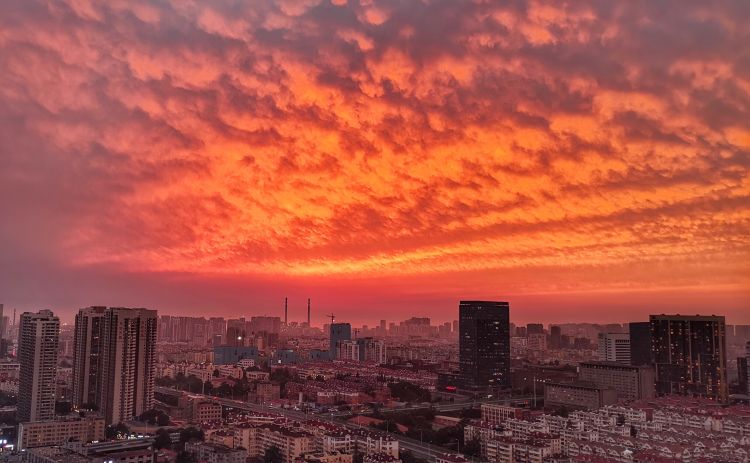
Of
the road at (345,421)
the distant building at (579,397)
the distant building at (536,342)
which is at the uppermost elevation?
the distant building at (536,342)

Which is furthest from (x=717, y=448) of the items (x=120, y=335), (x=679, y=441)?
(x=120, y=335)

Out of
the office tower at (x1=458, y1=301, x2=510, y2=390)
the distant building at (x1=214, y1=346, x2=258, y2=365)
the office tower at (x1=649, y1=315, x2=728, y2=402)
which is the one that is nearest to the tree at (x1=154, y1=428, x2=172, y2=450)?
the office tower at (x1=458, y1=301, x2=510, y2=390)

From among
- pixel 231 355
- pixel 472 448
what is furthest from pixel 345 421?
pixel 231 355

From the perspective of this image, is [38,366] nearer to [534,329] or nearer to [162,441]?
[162,441]

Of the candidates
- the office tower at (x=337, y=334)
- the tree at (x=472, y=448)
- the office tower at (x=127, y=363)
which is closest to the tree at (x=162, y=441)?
the office tower at (x=127, y=363)

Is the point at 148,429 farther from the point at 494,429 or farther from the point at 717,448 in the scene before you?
the point at 717,448

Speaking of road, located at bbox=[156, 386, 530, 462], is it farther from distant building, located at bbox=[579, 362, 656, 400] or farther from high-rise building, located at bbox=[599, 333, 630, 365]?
high-rise building, located at bbox=[599, 333, 630, 365]

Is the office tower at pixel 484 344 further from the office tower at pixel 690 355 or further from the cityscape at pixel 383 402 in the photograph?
the office tower at pixel 690 355
